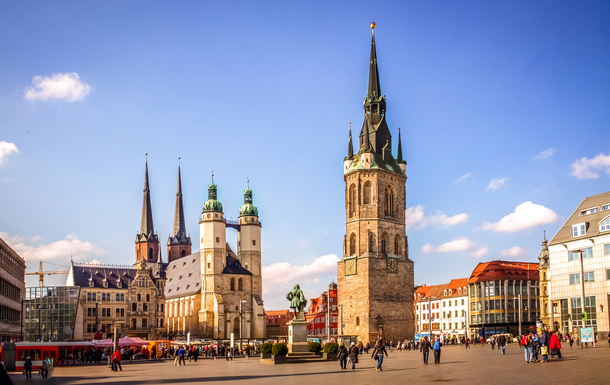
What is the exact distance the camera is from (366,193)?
81438mm

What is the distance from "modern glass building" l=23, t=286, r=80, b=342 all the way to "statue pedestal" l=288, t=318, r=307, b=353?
5432 centimetres

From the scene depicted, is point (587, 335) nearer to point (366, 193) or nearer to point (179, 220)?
point (366, 193)

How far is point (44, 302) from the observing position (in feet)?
274

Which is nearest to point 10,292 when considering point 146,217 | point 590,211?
point 590,211

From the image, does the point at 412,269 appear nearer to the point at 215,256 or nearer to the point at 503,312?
the point at 503,312

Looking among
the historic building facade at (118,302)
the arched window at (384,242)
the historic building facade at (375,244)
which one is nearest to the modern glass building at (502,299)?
the historic building facade at (375,244)

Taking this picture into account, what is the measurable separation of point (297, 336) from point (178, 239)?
344 ft

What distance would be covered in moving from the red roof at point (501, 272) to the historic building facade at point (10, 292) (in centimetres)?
6520

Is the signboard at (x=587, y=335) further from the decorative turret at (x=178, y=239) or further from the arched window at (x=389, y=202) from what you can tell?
the decorative turret at (x=178, y=239)

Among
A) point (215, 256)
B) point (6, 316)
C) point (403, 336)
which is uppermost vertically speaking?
point (215, 256)

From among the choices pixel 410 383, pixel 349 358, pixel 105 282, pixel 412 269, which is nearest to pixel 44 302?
pixel 105 282

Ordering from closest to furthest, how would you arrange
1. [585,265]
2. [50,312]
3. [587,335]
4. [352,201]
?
[587,335] < [585,265] < [352,201] < [50,312]

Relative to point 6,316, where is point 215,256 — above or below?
above

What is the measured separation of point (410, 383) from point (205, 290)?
88.2 meters
